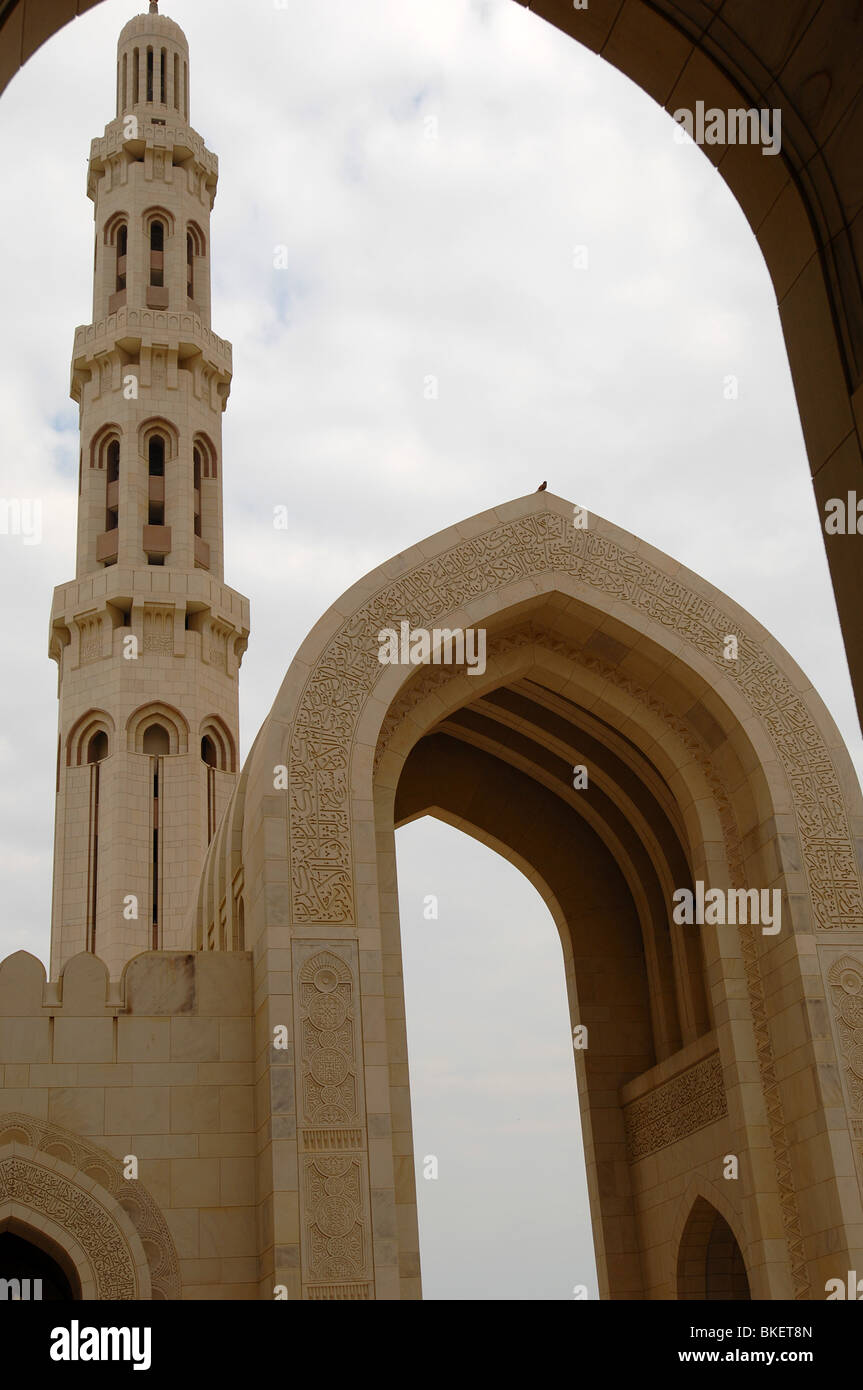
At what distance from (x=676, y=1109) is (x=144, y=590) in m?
11.7

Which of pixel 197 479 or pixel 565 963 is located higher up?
pixel 197 479

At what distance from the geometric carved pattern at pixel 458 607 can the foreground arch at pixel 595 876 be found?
0.07 ft

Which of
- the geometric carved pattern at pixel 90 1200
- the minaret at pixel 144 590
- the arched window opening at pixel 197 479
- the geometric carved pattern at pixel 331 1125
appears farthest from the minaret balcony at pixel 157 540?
the geometric carved pattern at pixel 90 1200

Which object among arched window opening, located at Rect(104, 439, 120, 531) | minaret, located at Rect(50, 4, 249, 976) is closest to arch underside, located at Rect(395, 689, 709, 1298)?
minaret, located at Rect(50, 4, 249, 976)

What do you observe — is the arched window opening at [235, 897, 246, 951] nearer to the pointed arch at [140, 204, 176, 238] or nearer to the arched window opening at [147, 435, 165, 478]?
the arched window opening at [147, 435, 165, 478]

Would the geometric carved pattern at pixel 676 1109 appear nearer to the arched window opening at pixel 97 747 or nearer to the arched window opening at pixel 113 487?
the arched window opening at pixel 97 747

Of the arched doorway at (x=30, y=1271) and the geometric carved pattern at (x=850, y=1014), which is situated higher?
the geometric carved pattern at (x=850, y=1014)

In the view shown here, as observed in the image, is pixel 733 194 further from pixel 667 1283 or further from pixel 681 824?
pixel 667 1283

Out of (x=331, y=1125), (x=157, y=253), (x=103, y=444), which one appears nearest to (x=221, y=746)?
(x=103, y=444)

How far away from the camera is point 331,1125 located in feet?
30.5

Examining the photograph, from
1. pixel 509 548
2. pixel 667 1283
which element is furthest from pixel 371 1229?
pixel 509 548

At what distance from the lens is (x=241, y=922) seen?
11070 mm

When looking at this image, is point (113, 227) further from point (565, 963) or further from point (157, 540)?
point (565, 963)

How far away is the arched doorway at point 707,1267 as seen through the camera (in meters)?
11.9
